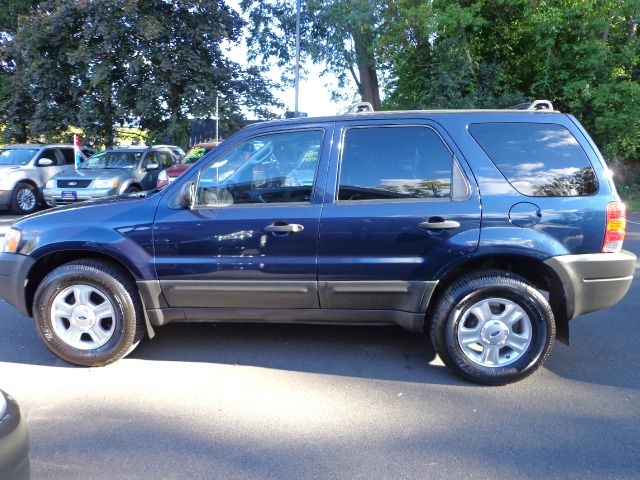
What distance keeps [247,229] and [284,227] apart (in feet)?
0.88

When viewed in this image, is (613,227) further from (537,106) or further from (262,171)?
(262,171)

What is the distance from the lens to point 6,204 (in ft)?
42.1

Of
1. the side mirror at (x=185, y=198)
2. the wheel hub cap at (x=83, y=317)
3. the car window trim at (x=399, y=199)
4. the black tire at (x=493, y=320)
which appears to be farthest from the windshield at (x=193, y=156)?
the black tire at (x=493, y=320)

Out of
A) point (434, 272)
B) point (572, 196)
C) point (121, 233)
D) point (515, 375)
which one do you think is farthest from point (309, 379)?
point (572, 196)

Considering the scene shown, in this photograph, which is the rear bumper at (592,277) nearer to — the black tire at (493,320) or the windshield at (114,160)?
the black tire at (493,320)

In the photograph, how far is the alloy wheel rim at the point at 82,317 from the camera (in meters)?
3.92

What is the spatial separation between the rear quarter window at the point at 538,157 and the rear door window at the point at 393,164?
12.9 inches

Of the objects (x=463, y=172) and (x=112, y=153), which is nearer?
(x=463, y=172)

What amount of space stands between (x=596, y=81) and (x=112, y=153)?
14523mm

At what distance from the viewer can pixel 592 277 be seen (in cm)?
362

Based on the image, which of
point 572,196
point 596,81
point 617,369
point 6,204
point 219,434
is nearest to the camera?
point 219,434

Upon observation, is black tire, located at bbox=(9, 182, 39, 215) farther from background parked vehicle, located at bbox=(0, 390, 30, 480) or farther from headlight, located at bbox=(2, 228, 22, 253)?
background parked vehicle, located at bbox=(0, 390, 30, 480)

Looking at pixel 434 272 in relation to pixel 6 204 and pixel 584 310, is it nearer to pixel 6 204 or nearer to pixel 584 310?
pixel 584 310

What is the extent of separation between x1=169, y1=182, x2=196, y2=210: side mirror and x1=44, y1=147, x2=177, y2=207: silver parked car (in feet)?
27.4
